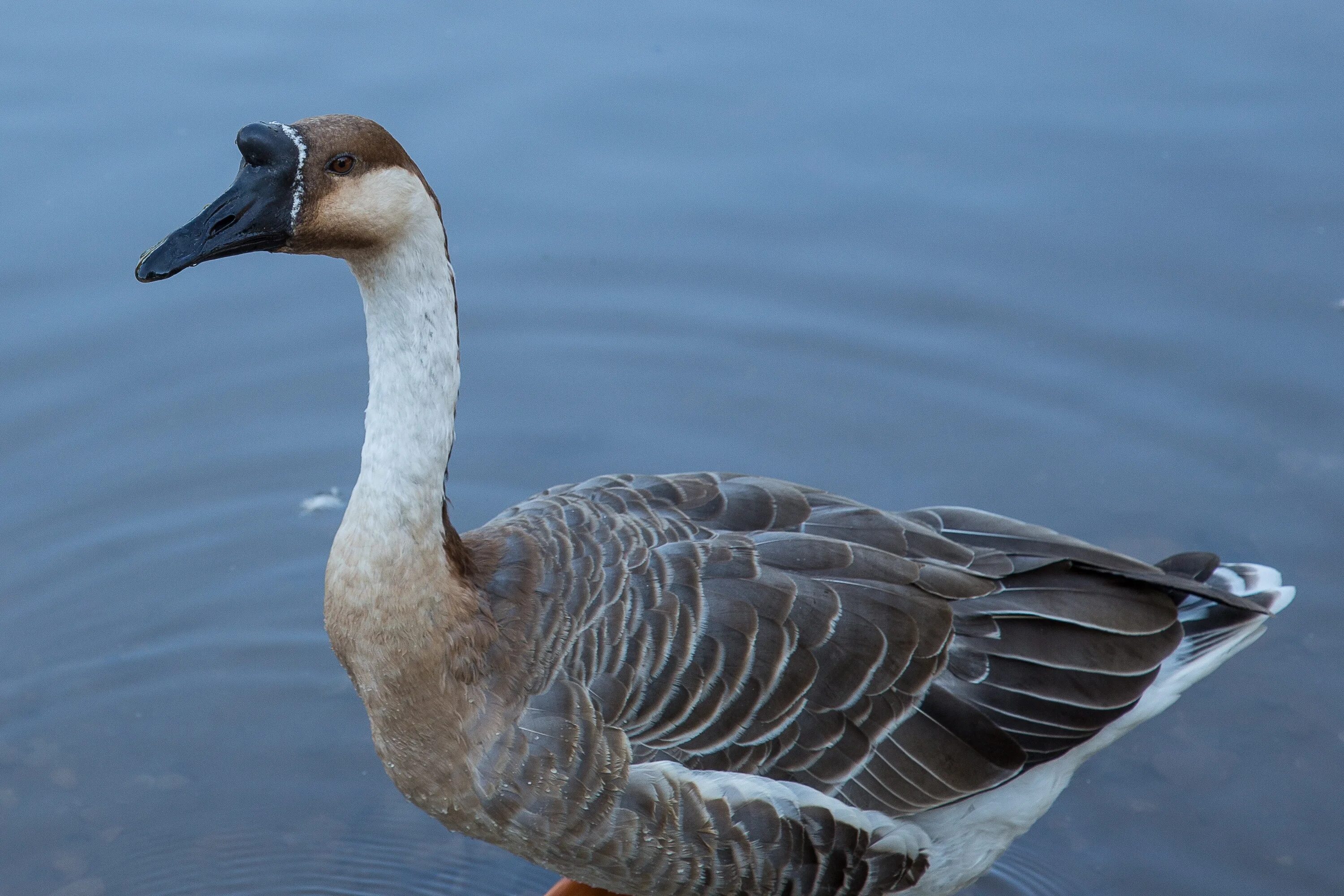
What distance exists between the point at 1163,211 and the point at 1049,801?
3.96 metres

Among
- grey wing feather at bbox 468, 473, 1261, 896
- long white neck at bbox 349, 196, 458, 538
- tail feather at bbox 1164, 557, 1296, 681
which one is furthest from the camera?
tail feather at bbox 1164, 557, 1296, 681

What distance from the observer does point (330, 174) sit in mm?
3311

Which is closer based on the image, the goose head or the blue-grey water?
the goose head

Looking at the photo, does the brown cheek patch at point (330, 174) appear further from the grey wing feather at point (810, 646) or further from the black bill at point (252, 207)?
the grey wing feather at point (810, 646)

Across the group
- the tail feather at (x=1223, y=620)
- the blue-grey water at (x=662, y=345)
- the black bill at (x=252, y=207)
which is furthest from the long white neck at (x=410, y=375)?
the tail feather at (x=1223, y=620)

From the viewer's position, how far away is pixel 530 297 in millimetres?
6629

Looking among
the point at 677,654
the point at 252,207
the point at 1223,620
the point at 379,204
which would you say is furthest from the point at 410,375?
the point at 1223,620

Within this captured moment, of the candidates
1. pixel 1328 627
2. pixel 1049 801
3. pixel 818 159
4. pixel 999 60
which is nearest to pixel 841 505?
pixel 1049 801

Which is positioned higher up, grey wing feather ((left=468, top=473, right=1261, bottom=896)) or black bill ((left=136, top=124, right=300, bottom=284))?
black bill ((left=136, top=124, right=300, bottom=284))

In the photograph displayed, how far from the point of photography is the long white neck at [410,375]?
3438mm

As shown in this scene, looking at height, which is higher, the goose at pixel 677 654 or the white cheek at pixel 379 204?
the white cheek at pixel 379 204

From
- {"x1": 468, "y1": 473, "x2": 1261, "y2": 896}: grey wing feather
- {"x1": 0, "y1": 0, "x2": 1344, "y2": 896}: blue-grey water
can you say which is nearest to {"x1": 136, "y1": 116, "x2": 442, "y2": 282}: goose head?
{"x1": 468, "y1": 473, "x2": 1261, "y2": 896}: grey wing feather

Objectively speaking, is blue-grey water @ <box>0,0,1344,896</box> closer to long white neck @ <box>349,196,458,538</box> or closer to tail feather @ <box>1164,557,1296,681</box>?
tail feather @ <box>1164,557,1296,681</box>

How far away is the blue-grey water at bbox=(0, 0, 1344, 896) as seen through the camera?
4695 millimetres
